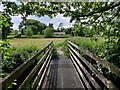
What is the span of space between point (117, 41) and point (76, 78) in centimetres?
181

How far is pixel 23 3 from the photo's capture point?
7594 mm

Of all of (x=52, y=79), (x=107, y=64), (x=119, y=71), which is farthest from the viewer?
(x=52, y=79)

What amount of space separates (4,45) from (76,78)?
441 cm

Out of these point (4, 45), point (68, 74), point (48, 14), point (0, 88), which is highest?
point (48, 14)

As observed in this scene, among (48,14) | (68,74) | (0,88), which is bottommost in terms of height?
(68,74)

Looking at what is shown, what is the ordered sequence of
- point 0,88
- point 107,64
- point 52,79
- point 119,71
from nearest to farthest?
point 0,88 → point 119,71 → point 107,64 → point 52,79

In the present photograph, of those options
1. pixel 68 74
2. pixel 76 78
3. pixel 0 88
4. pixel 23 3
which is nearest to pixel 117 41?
pixel 76 78

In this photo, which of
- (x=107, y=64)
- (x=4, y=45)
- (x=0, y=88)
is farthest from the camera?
(x=4, y=45)

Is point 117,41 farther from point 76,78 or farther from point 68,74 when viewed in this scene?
point 68,74

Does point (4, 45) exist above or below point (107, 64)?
above

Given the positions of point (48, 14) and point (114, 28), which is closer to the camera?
point (114, 28)

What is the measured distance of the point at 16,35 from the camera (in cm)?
331

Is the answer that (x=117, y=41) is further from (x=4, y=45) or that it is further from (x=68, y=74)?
(x=4, y=45)

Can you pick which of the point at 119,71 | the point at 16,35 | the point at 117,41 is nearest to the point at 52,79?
the point at 117,41
